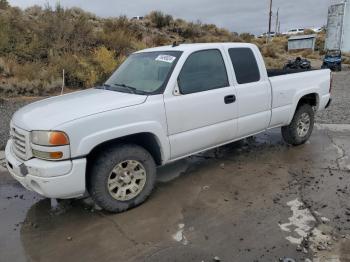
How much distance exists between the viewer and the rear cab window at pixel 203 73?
15.0 ft

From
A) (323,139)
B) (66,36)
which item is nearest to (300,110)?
(323,139)

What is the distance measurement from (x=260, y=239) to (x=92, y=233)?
5.76 ft

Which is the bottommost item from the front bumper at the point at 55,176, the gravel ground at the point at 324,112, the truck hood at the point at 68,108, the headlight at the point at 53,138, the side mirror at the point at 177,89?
the gravel ground at the point at 324,112

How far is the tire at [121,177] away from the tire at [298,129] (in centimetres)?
310

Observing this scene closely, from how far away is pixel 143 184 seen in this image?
4309 mm

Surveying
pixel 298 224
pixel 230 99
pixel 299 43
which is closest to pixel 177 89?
pixel 230 99

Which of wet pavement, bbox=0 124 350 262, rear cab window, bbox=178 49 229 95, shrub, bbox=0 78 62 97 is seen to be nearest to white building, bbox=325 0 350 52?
shrub, bbox=0 78 62 97

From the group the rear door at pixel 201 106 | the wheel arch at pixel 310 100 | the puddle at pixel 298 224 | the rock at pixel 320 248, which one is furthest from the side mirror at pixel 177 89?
the wheel arch at pixel 310 100

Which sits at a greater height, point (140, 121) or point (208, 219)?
point (140, 121)

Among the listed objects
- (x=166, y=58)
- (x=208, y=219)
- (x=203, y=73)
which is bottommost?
(x=208, y=219)

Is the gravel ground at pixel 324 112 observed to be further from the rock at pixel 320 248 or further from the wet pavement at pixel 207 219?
the rock at pixel 320 248

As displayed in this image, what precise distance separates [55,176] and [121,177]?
0.79m

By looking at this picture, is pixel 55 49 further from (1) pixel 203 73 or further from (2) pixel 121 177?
(2) pixel 121 177

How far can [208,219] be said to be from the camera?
3980 millimetres
